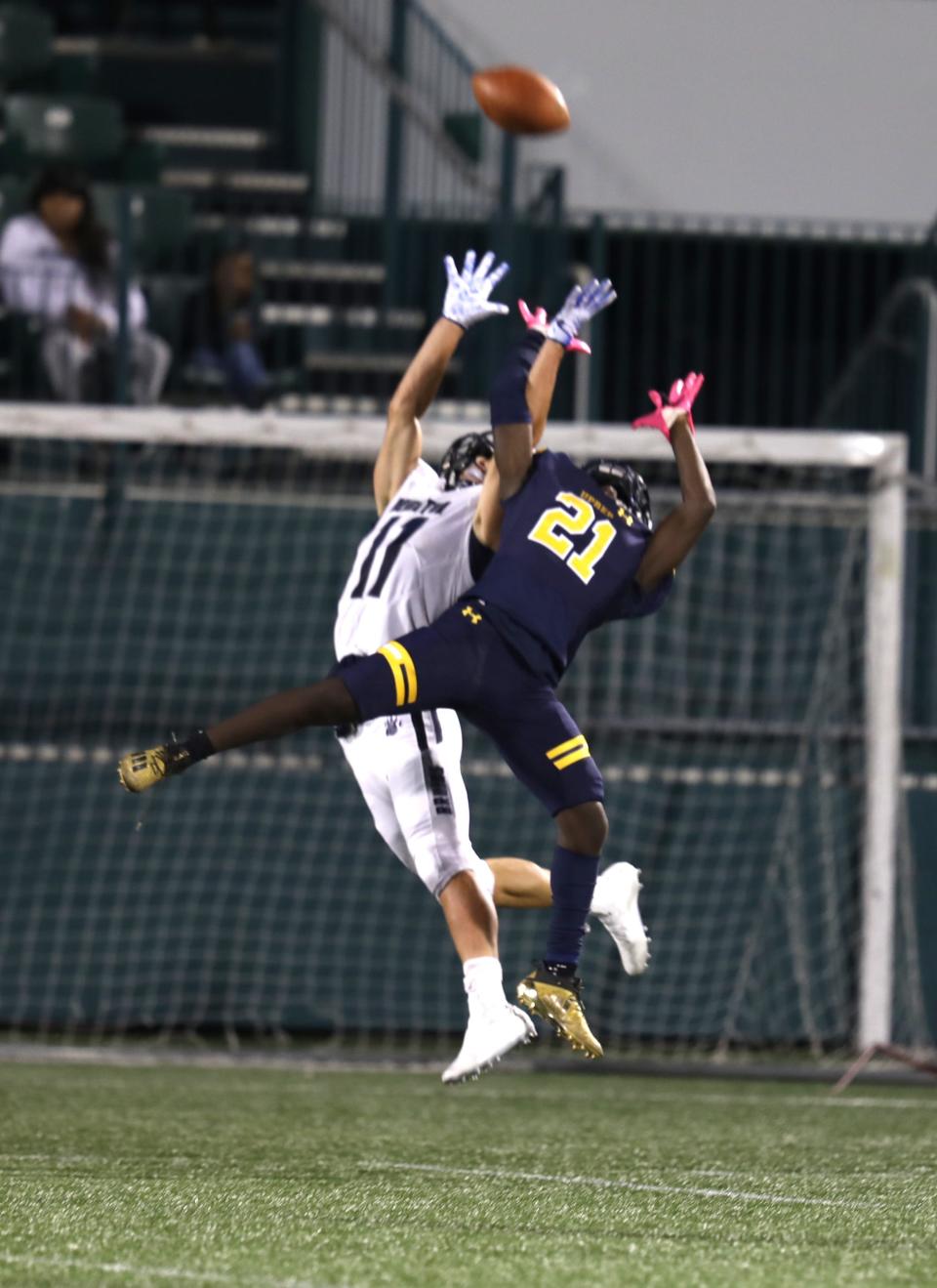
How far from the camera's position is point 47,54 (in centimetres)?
1376

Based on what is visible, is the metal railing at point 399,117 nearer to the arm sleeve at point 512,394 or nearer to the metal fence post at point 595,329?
the metal fence post at point 595,329

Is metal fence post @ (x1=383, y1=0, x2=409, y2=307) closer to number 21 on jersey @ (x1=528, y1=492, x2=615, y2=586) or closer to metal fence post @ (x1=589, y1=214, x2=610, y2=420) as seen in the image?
metal fence post @ (x1=589, y1=214, x2=610, y2=420)

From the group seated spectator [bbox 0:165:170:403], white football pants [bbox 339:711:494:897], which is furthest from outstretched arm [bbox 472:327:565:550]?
seated spectator [bbox 0:165:170:403]

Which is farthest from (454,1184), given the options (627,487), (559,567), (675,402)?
(675,402)

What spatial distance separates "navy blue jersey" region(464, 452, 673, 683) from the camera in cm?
595

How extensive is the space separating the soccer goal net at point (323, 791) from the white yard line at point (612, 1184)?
164 inches

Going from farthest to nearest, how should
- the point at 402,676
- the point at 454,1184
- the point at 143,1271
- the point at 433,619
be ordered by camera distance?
the point at 433,619
the point at 402,676
the point at 454,1184
the point at 143,1271

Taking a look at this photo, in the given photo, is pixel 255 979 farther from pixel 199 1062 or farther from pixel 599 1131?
pixel 599 1131

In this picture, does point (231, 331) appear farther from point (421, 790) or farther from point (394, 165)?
point (421, 790)

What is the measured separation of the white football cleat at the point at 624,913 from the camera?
6449 millimetres

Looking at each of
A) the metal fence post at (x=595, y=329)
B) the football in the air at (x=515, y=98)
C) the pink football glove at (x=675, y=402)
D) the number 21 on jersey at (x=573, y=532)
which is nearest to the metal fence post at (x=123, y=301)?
the metal fence post at (x=595, y=329)

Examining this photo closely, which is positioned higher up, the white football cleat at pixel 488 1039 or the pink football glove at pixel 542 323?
the pink football glove at pixel 542 323

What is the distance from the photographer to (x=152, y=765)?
18.3ft

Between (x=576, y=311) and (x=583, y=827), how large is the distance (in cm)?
148
